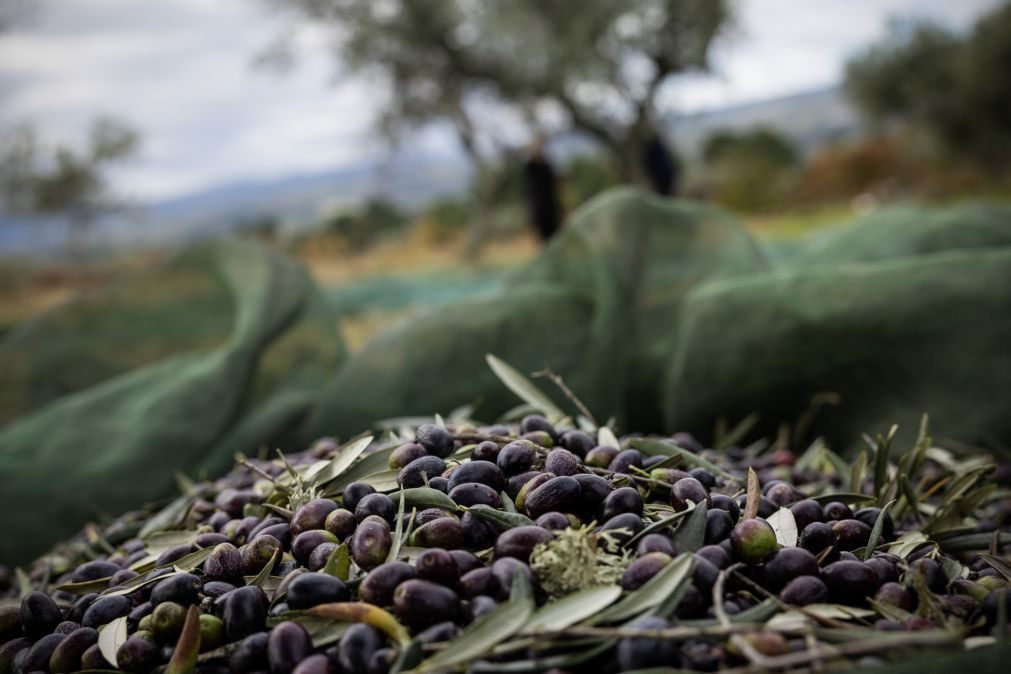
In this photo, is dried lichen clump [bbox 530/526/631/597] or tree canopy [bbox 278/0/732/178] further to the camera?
tree canopy [bbox 278/0/732/178]

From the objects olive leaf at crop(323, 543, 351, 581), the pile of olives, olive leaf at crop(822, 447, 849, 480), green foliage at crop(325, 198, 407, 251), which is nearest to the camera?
the pile of olives

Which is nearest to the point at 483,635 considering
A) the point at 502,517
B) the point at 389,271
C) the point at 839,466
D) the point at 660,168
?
the point at 502,517

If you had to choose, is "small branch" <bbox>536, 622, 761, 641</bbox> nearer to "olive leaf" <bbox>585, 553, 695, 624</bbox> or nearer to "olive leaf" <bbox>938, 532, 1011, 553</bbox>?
"olive leaf" <bbox>585, 553, 695, 624</bbox>

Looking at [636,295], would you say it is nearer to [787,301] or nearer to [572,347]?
[572,347]

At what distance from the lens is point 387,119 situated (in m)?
14.6

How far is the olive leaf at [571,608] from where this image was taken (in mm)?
853

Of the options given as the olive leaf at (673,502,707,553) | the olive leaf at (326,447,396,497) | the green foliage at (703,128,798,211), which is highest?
the olive leaf at (326,447,396,497)

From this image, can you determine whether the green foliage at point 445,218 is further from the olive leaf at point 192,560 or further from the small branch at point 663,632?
the small branch at point 663,632

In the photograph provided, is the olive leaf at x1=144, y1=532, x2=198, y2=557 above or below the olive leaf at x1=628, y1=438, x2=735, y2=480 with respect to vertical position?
above

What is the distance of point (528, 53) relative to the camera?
41.4ft

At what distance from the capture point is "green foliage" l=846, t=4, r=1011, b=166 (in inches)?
550

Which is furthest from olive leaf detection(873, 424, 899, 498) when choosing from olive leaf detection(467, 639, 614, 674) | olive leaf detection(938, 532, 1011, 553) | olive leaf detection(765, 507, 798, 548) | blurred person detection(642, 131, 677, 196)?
blurred person detection(642, 131, 677, 196)

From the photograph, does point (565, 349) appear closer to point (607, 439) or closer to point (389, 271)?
point (607, 439)

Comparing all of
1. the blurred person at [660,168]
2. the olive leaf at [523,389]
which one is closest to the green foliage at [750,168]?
the blurred person at [660,168]
